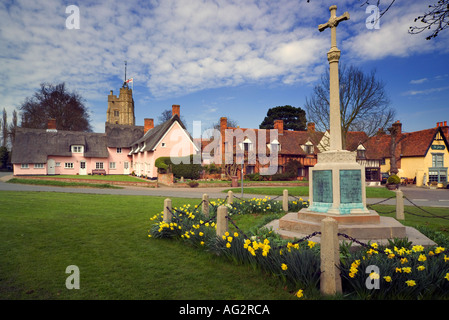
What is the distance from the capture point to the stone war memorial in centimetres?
690

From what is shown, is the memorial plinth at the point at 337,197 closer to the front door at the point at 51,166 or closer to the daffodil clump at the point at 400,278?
the daffodil clump at the point at 400,278

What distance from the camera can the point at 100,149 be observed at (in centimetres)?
4312

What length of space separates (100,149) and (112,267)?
4198 cm

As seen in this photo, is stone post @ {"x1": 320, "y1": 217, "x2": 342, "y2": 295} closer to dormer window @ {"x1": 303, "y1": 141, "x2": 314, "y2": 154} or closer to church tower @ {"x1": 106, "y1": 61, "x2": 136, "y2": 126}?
dormer window @ {"x1": 303, "y1": 141, "x2": 314, "y2": 154}

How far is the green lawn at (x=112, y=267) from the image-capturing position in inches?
169

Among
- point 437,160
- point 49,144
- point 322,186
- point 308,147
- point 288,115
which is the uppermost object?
point 288,115

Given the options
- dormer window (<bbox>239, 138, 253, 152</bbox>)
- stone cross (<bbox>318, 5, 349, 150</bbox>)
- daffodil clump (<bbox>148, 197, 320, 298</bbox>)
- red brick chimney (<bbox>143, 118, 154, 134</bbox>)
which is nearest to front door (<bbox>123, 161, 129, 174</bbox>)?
red brick chimney (<bbox>143, 118, 154, 134</bbox>)

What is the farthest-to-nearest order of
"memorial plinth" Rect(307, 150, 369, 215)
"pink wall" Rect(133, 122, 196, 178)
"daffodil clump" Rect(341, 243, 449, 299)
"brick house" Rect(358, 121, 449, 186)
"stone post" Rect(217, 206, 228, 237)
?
"brick house" Rect(358, 121, 449, 186), "pink wall" Rect(133, 122, 196, 178), "memorial plinth" Rect(307, 150, 369, 215), "stone post" Rect(217, 206, 228, 237), "daffodil clump" Rect(341, 243, 449, 299)

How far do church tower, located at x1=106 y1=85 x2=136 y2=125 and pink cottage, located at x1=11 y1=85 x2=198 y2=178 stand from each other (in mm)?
30749

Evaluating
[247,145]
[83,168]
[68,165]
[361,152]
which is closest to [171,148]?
[247,145]

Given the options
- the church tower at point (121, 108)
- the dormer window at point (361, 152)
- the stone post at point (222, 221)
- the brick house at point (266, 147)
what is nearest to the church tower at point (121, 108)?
the church tower at point (121, 108)

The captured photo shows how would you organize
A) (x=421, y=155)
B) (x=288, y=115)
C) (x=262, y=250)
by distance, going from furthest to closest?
(x=288, y=115) < (x=421, y=155) < (x=262, y=250)

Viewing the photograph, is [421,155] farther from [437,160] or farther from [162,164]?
[162,164]
